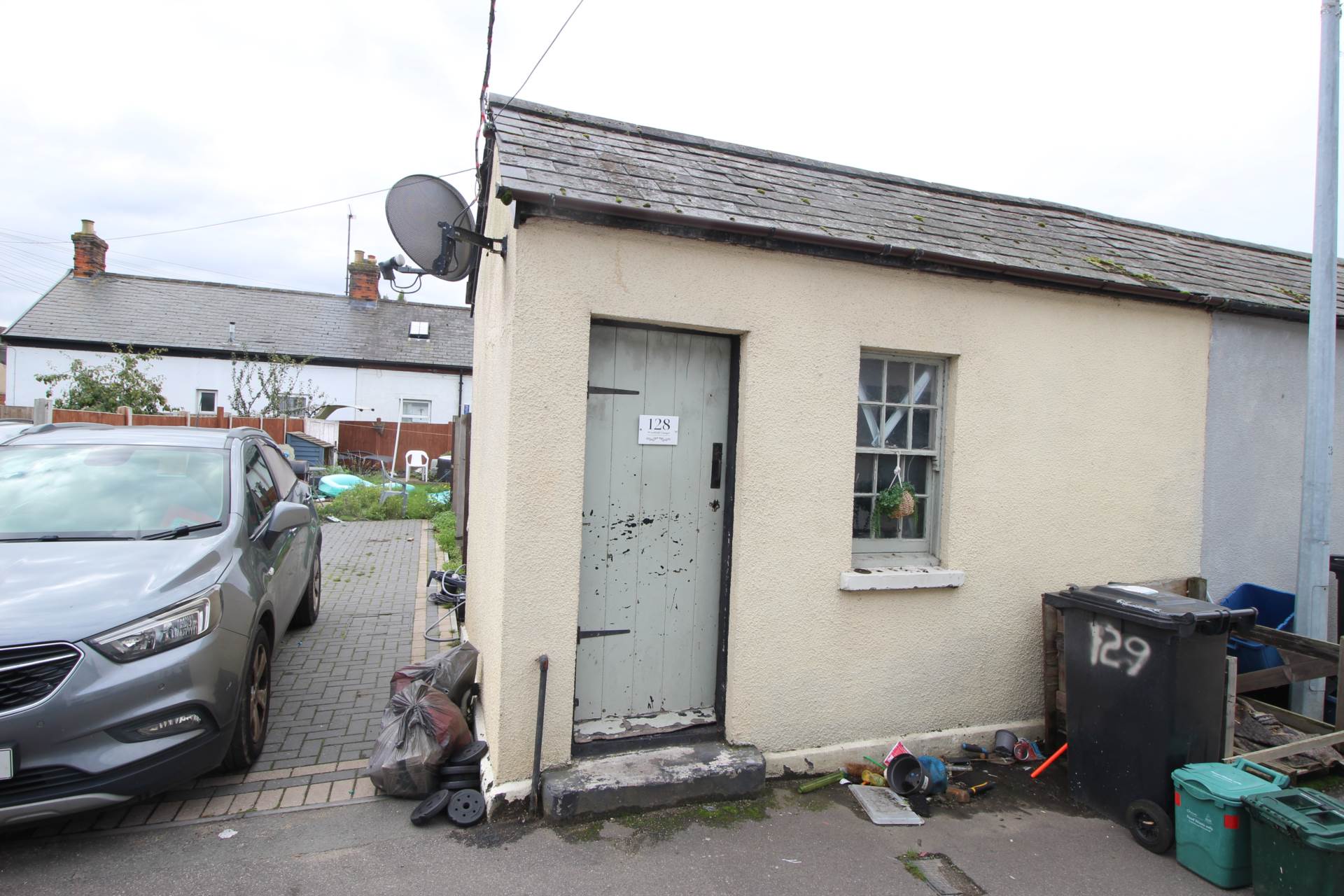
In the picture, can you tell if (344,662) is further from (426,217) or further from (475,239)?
(475,239)

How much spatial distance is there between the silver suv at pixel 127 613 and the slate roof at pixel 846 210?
2575mm

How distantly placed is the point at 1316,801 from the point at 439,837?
3.95 metres

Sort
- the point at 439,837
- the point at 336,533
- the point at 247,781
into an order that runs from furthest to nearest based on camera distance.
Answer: the point at 336,533
the point at 247,781
the point at 439,837

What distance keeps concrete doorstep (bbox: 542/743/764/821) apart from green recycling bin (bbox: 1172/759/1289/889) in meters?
2.03

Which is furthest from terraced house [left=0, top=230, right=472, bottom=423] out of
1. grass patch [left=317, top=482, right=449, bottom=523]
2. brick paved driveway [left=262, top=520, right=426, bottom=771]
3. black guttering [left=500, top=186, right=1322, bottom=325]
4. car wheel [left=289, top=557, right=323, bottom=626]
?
black guttering [left=500, top=186, right=1322, bottom=325]

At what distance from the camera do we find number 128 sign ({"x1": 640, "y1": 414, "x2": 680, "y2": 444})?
410cm

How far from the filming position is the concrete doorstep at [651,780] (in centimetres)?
362

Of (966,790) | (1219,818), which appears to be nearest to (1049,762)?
(966,790)

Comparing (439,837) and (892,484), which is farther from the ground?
(892,484)

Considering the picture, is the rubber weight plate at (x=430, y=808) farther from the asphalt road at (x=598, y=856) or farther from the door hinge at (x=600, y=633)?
the door hinge at (x=600, y=633)

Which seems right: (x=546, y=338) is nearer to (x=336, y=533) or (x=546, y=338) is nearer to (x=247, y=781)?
(x=247, y=781)

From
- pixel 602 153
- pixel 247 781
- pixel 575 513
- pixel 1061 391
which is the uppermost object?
pixel 602 153

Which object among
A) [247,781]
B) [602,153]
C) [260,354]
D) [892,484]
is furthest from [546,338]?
[260,354]

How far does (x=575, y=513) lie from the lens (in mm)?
3752
